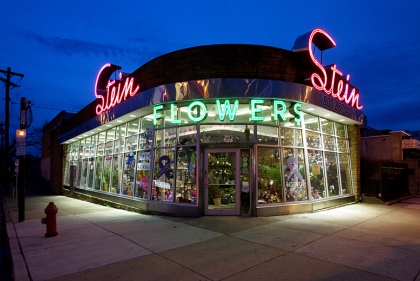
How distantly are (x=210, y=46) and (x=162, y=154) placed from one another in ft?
13.5

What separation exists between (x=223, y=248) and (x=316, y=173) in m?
6.27

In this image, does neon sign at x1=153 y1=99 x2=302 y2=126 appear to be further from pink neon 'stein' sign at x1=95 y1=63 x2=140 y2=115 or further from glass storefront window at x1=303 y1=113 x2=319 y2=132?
pink neon 'stein' sign at x1=95 y1=63 x2=140 y2=115

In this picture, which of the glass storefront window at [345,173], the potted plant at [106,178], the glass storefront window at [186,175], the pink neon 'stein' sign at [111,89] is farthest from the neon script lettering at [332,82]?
the potted plant at [106,178]

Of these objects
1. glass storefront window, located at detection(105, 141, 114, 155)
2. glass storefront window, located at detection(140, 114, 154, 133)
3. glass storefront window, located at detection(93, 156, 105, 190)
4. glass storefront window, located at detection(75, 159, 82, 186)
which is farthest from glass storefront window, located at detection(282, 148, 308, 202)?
glass storefront window, located at detection(75, 159, 82, 186)

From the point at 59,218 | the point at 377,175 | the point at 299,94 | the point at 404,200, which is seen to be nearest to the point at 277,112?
the point at 299,94

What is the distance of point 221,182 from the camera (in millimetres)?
9570

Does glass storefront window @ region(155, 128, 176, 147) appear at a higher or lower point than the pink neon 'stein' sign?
lower

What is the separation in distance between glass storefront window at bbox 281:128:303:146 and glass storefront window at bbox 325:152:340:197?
2.14m

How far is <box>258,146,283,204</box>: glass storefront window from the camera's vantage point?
31.5 feet

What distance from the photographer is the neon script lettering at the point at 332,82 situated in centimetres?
1015

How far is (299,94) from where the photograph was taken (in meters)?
9.56

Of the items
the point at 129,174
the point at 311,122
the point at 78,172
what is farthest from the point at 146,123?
the point at 78,172

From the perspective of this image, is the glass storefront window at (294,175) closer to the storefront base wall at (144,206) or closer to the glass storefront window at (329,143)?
the glass storefront window at (329,143)

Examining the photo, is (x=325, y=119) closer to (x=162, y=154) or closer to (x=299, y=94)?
(x=299, y=94)
